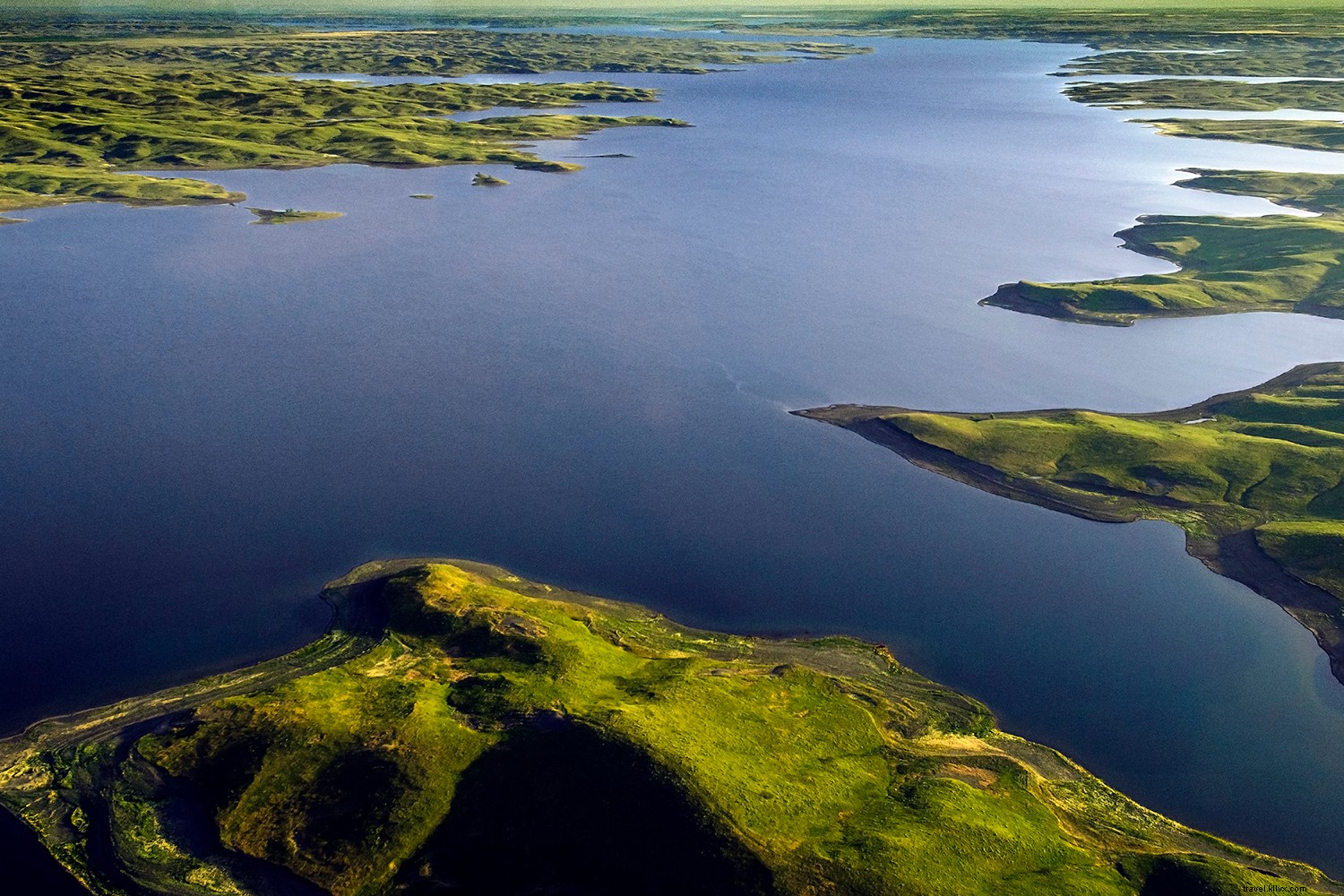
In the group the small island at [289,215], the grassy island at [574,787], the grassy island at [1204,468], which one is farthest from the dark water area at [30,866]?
the small island at [289,215]

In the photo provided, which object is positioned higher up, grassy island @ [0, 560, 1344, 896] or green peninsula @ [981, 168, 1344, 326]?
green peninsula @ [981, 168, 1344, 326]

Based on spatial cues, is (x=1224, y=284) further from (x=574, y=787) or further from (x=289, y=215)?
(x=289, y=215)

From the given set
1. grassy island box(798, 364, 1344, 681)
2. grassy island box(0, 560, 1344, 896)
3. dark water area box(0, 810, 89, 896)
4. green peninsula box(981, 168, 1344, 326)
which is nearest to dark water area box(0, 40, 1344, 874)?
grassy island box(798, 364, 1344, 681)

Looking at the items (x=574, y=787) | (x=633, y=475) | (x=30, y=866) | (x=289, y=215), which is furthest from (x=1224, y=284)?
(x=289, y=215)

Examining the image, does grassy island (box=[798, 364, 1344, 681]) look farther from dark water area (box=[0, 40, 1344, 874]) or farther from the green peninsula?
the green peninsula

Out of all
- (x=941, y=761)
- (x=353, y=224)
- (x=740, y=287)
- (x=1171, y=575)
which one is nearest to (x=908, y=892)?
(x=941, y=761)

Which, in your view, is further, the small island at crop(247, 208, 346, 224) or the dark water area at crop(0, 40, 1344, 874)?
the small island at crop(247, 208, 346, 224)
